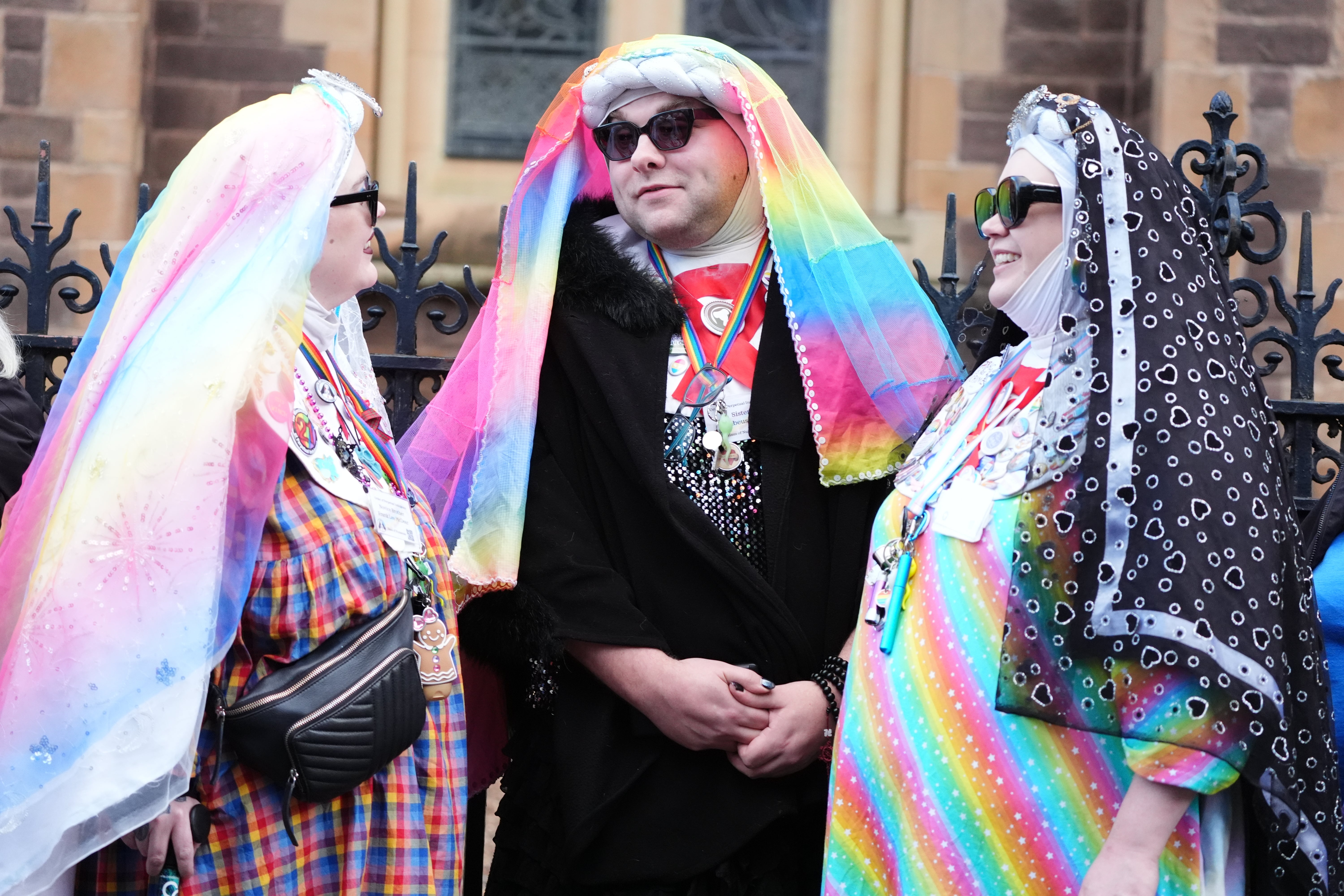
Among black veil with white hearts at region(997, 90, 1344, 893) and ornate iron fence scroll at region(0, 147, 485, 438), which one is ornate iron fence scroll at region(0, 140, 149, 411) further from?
black veil with white hearts at region(997, 90, 1344, 893)

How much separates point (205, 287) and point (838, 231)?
124cm

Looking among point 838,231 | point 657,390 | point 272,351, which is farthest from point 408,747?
point 838,231

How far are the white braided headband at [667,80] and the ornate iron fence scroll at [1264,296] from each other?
3.10ft

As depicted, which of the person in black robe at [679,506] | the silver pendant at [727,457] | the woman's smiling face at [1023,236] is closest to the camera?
the woman's smiling face at [1023,236]

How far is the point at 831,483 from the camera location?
8.59 ft

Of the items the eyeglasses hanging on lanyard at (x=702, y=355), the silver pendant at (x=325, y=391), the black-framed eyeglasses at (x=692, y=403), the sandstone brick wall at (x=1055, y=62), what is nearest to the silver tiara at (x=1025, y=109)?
the eyeglasses hanging on lanyard at (x=702, y=355)

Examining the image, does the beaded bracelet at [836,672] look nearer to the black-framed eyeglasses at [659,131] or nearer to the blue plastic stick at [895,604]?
the blue plastic stick at [895,604]

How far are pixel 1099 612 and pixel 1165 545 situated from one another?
13 centimetres

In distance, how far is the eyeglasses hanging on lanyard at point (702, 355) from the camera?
2.65 metres

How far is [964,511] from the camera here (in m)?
2.15

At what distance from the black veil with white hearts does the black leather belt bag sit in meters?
0.94

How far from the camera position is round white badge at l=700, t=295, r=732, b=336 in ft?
9.00

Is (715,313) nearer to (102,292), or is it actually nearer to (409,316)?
(409,316)

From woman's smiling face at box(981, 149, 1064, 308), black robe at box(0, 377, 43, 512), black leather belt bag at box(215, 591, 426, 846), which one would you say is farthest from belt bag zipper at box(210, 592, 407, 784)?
woman's smiling face at box(981, 149, 1064, 308)
